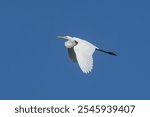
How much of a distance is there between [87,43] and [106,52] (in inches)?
20.8

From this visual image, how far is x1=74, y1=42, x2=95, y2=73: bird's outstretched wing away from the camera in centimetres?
1162

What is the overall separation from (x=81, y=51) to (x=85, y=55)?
124 millimetres

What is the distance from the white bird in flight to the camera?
11.6 m

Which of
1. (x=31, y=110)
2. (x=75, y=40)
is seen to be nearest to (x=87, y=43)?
(x=75, y=40)

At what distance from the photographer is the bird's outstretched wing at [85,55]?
11625mm

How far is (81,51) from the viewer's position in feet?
39.0

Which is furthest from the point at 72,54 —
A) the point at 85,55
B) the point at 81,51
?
the point at 85,55

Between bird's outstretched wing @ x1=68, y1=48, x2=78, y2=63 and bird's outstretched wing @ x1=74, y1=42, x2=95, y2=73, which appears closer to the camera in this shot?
bird's outstretched wing @ x1=74, y1=42, x2=95, y2=73

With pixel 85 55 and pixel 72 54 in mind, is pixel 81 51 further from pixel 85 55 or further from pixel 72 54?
pixel 72 54

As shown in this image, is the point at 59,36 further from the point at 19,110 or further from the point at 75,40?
the point at 19,110

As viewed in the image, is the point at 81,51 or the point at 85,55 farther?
the point at 81,51

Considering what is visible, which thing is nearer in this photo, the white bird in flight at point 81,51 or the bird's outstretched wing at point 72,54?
the white bird in flight at point 81,51

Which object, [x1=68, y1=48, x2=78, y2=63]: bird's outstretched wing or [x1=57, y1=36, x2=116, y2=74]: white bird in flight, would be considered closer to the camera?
[x1=57, y1=36, x2=116, y2=74]: white bird in flight

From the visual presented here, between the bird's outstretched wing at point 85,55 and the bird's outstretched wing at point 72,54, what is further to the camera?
the bird's outstretched wing at point 72,54
